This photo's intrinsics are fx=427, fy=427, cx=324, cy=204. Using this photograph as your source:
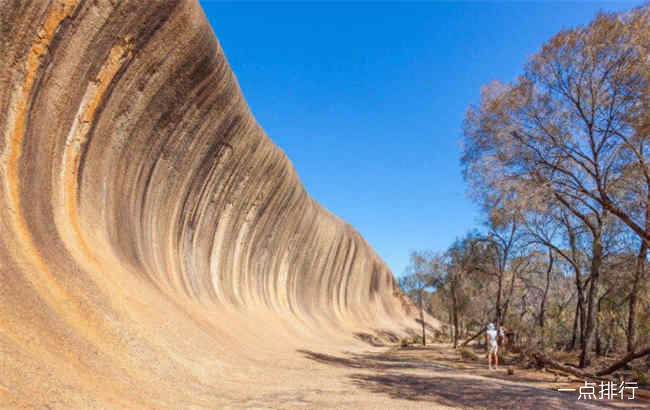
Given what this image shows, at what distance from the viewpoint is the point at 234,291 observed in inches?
663

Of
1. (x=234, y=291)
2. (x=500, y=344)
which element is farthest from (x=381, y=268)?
(x=234, y=291)

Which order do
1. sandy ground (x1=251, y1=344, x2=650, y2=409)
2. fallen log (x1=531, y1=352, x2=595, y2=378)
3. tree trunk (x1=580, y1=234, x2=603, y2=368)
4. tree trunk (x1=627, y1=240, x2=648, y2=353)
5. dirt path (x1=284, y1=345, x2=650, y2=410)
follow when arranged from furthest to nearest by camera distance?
tree trunk (x1=627, y1=240, x2=648, y2=353)
tree trunk (x1=580, y1=234, x2=603, y2=368)
fallen log (x1=531, y1=352, x2=595, y2=378)
dirt path (x1=284, y1=345, x2=650, y2=410)
sandy ground (x1=251, y1=344, x2=650, y2=409)

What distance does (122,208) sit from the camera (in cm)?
1003

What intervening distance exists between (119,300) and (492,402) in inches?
268

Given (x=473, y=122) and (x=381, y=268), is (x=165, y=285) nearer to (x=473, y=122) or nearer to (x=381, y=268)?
(x=473, y=122)

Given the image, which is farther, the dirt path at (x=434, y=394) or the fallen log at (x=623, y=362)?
the fallen log at (x=623, y=362)

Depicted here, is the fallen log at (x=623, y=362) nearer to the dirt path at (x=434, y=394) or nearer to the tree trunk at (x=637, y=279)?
the dirt path at (x=434, y=394)

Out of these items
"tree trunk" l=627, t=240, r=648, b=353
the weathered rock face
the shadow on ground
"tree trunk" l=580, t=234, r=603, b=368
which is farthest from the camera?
"tree trunk" l=627, t=240, r=648, b=353

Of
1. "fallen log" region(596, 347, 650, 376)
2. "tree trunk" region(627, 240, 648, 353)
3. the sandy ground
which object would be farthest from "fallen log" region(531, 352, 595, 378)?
"tree trunk" region(627, 240, 648, 353)

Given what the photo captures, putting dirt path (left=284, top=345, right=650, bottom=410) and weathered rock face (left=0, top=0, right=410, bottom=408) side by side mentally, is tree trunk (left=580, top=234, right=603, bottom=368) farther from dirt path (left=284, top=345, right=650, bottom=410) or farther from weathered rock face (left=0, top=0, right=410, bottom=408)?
weathered rock face (left=0, top=0, right=410, bottom=408)

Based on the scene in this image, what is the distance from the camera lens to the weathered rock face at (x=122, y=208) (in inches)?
228

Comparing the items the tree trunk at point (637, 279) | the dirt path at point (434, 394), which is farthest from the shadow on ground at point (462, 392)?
the tree trunk at point (637, 279)

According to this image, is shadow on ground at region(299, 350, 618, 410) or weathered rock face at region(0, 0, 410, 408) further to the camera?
shadow on ground at region(299, 350, 618, 410)

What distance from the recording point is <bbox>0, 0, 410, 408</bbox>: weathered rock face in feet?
19.0
